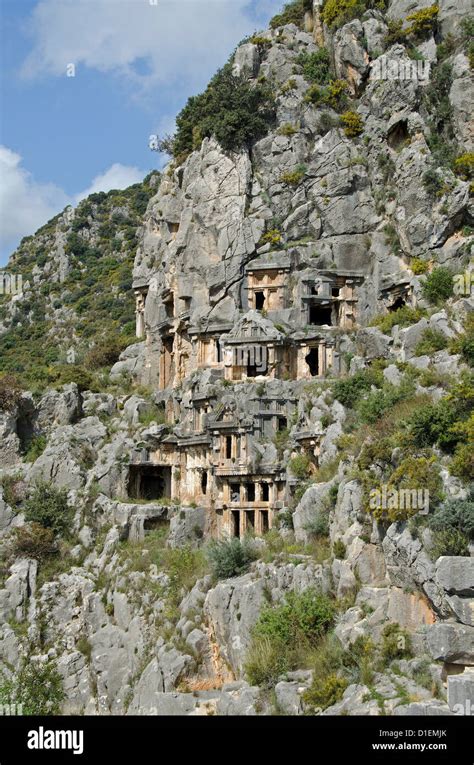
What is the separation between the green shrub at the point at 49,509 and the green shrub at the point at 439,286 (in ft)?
78.8

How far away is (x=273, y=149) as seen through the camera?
59781mm

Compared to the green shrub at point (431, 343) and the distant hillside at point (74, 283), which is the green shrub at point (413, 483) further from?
the distant hillside at point (74, 283)

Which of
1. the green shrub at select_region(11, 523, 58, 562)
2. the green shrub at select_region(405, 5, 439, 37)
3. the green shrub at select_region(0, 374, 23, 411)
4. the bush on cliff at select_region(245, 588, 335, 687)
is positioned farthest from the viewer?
the green shrub at select_region(405, 5, 439, 37)

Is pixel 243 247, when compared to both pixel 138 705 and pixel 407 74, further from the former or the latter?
pixel 138 705

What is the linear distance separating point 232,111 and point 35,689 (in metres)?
38.4

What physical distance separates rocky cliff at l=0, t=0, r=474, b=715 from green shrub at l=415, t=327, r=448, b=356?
151 mm

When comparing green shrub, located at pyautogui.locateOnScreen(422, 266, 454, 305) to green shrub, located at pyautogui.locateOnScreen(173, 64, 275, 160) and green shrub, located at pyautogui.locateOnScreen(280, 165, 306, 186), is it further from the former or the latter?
green shrub, located at pyautogui.locateOnScreen(173, 64, 275, 160)

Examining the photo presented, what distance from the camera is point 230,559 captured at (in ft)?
136

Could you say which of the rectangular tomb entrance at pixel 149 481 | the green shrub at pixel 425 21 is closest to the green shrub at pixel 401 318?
the rectangular tomb entrance at pixel 149 481

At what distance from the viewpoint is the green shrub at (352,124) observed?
59.2m

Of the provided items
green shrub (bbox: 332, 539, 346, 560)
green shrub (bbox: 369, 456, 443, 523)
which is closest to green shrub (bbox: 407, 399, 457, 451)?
green shrub (bbox: 369, 456, 443, 523)

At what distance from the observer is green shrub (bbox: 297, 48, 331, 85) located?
6222cm
